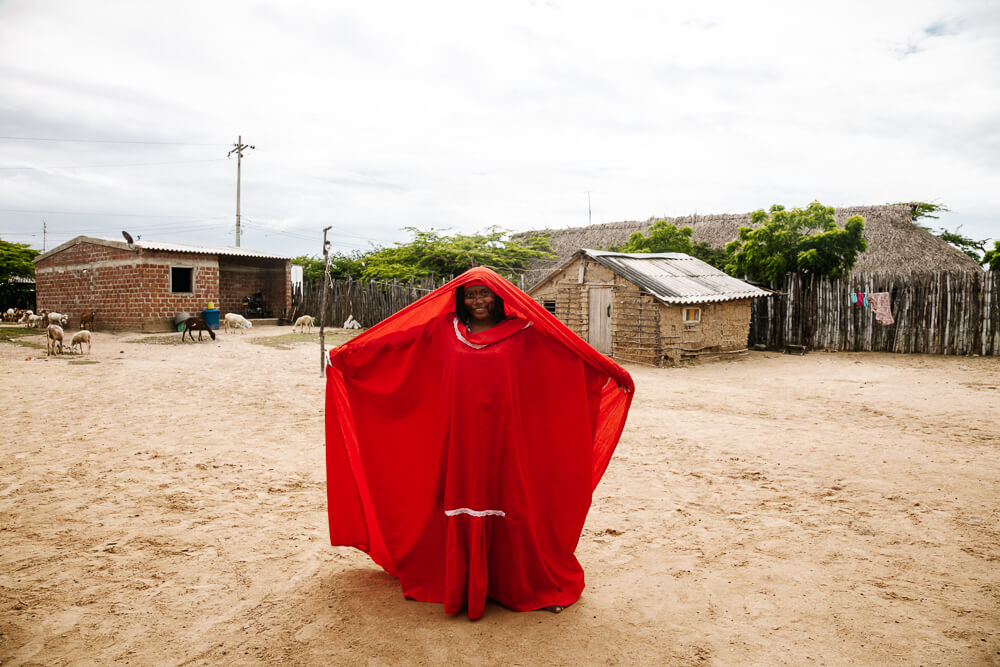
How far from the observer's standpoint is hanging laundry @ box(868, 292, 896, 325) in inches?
511

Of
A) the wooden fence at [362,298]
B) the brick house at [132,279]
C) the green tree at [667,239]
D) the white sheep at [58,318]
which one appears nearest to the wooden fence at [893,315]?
the green tree at [667,239]

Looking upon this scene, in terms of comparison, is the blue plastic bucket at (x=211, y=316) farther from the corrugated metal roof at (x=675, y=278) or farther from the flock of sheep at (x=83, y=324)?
the corrugated metal roof at (x=675, y=278)

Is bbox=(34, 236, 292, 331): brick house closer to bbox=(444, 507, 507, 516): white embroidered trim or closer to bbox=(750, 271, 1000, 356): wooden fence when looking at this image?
bbox=(750, 271, 1000, 356): wooden fence

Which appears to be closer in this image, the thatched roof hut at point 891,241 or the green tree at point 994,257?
the green tree at point 994,257

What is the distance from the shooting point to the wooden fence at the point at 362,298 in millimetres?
18750

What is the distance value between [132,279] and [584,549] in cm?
1814

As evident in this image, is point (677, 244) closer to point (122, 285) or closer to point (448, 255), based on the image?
point (448, 255)

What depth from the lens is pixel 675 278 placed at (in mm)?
13383

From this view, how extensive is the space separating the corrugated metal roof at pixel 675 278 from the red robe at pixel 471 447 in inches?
366

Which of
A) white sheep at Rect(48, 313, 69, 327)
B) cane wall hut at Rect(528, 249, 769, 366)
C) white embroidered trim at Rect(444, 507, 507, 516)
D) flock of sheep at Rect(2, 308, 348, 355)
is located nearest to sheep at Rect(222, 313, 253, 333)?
flock of sheep at Rect(2, 308, 348, 355)

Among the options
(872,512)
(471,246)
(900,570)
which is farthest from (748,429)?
(471,246)

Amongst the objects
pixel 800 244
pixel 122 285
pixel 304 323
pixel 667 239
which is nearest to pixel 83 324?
pixel 122 285

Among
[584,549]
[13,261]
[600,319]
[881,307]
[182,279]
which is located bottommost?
[584,549]

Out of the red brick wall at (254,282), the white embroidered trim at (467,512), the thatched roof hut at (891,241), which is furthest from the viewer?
the red brick wall at (254,282)
